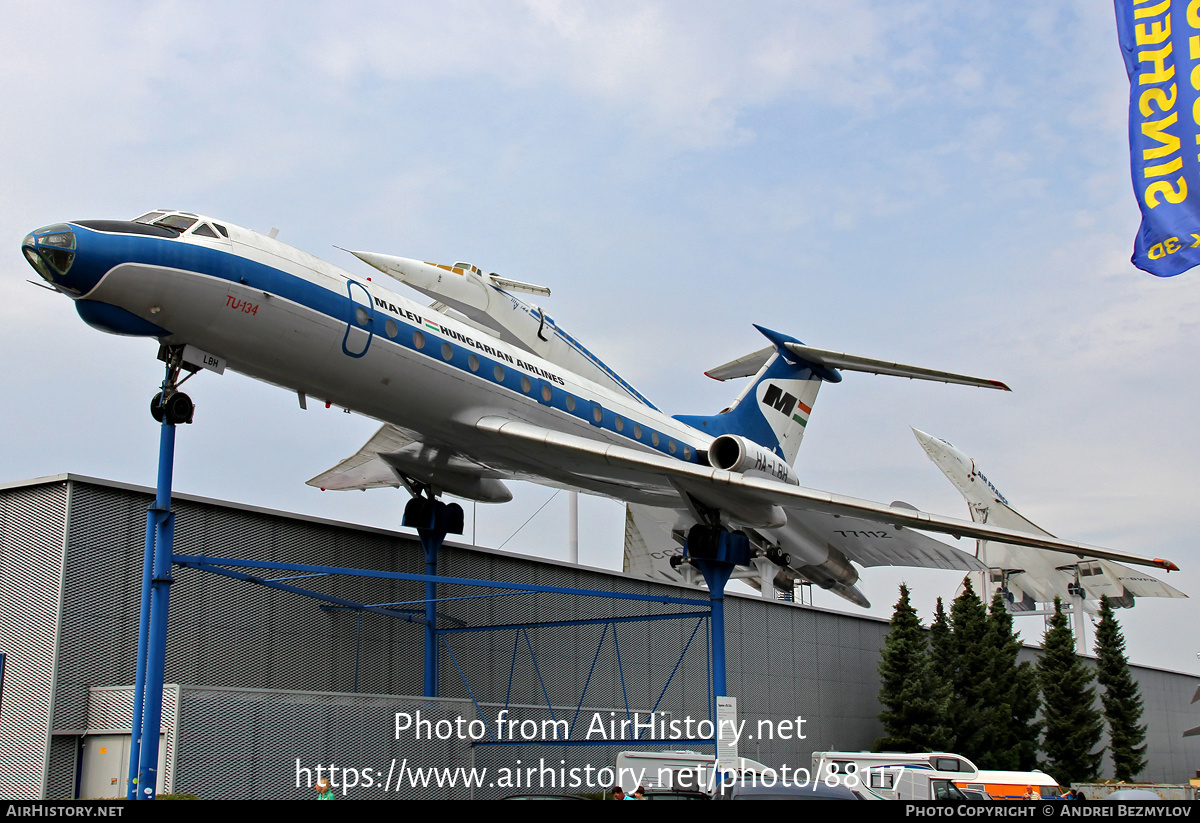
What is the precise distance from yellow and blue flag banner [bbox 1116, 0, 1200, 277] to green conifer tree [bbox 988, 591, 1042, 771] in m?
24.5

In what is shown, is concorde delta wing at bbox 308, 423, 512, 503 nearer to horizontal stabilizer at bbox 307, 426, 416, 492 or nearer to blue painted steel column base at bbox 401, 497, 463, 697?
horizontal stabilizer at bbox 307, 426, 416, 492

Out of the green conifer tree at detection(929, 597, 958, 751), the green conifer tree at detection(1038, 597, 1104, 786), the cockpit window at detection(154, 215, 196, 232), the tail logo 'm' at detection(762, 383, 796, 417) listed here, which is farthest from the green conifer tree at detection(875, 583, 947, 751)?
the cockpit window at detection(154, 215, 196, 232)

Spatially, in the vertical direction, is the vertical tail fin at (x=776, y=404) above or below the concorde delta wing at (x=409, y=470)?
above

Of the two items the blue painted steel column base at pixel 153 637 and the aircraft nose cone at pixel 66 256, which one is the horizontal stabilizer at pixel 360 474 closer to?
the blue painted steel column base at pixel 153 637

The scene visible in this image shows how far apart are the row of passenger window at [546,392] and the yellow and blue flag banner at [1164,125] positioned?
9.71m

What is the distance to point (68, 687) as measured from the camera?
1503 centimetres

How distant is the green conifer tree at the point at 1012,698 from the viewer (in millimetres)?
34594

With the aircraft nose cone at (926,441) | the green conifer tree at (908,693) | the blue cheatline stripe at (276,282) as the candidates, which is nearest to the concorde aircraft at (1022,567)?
the aircraft nose cone at (926,441)

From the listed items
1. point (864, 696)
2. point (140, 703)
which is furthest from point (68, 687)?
point (864, 696)

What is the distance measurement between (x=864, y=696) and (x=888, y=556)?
10799mm

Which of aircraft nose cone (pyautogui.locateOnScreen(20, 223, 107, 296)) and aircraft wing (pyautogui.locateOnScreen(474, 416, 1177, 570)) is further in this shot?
aircraft wing (pyautogui.locateOnScreen(474, 416, 1177, 570))

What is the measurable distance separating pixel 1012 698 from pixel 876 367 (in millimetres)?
18682

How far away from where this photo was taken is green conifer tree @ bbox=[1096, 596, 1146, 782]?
38531 mm
